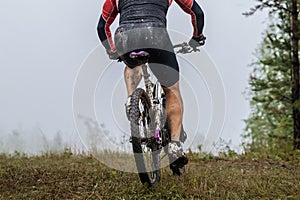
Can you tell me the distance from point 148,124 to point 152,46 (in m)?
0.69

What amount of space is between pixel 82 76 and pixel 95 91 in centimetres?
19

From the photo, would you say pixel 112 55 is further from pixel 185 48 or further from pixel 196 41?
pixel 196 41

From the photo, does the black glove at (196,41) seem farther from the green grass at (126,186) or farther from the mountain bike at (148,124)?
the green grass at (126,186)

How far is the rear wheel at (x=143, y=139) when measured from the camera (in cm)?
362

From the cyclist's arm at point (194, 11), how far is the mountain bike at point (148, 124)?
0.70ft

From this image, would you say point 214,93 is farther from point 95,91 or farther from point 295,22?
point 295,22

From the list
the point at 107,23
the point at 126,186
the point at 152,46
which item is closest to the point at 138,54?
the point at 152,46

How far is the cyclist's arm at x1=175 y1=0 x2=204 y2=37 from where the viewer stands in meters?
4.13

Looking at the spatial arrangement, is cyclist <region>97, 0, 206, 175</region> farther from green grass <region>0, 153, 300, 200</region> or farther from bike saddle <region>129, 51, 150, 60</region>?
green grass <region>0, 153, 300, 200</region>

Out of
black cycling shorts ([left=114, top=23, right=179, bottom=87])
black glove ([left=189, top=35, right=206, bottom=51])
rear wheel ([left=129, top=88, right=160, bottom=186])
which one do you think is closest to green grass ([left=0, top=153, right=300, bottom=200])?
rear wheel ([left=129, top=88, right=160, bottom=186])

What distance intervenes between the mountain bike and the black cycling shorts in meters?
0.07

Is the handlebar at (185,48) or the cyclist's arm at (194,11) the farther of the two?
the handlebar at (185,48)

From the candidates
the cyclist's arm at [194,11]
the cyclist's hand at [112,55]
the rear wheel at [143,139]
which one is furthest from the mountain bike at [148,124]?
the cyclist's hand at [112,55]

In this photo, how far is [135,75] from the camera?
13.4 ft
